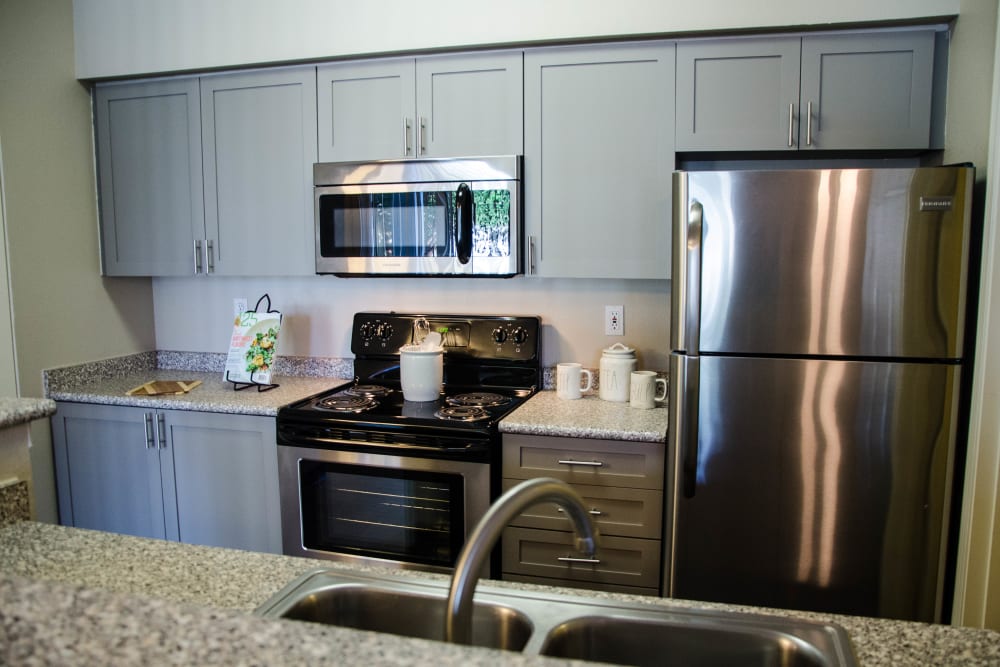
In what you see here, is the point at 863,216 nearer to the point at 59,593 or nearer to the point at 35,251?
the point at 59,593

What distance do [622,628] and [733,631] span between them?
0.15m

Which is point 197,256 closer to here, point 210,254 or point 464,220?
point 210,254

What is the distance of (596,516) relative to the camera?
2.29 m

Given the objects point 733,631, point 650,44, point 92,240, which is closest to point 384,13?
point 650,44

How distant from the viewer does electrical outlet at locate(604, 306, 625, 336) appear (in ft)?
9.25

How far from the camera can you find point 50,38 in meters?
2.84

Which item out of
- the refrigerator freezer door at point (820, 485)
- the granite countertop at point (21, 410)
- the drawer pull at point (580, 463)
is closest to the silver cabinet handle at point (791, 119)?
the refrigerator freezer door at point (820, 485)

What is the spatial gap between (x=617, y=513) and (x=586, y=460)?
0.65ft

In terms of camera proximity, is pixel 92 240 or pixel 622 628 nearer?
pixel 622 628

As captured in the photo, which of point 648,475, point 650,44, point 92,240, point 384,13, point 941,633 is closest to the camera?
point 941,633

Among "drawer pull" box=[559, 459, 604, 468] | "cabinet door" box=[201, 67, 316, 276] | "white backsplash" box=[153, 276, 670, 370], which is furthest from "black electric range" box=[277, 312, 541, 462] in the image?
"cabinet door" box=[201, 67, 316, 276]

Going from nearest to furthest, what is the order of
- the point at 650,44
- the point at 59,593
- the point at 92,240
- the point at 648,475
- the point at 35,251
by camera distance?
1. the point at 59,593
2. the point at 648,475
3. the point at 650,44
4. the point at 35,251
5. the point at 92,240

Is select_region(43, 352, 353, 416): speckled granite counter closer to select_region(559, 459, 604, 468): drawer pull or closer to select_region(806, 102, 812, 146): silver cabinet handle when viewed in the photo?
select_region(559, 459, 604, 468): drawer pull

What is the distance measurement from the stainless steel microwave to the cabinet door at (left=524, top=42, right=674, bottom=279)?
11cm
